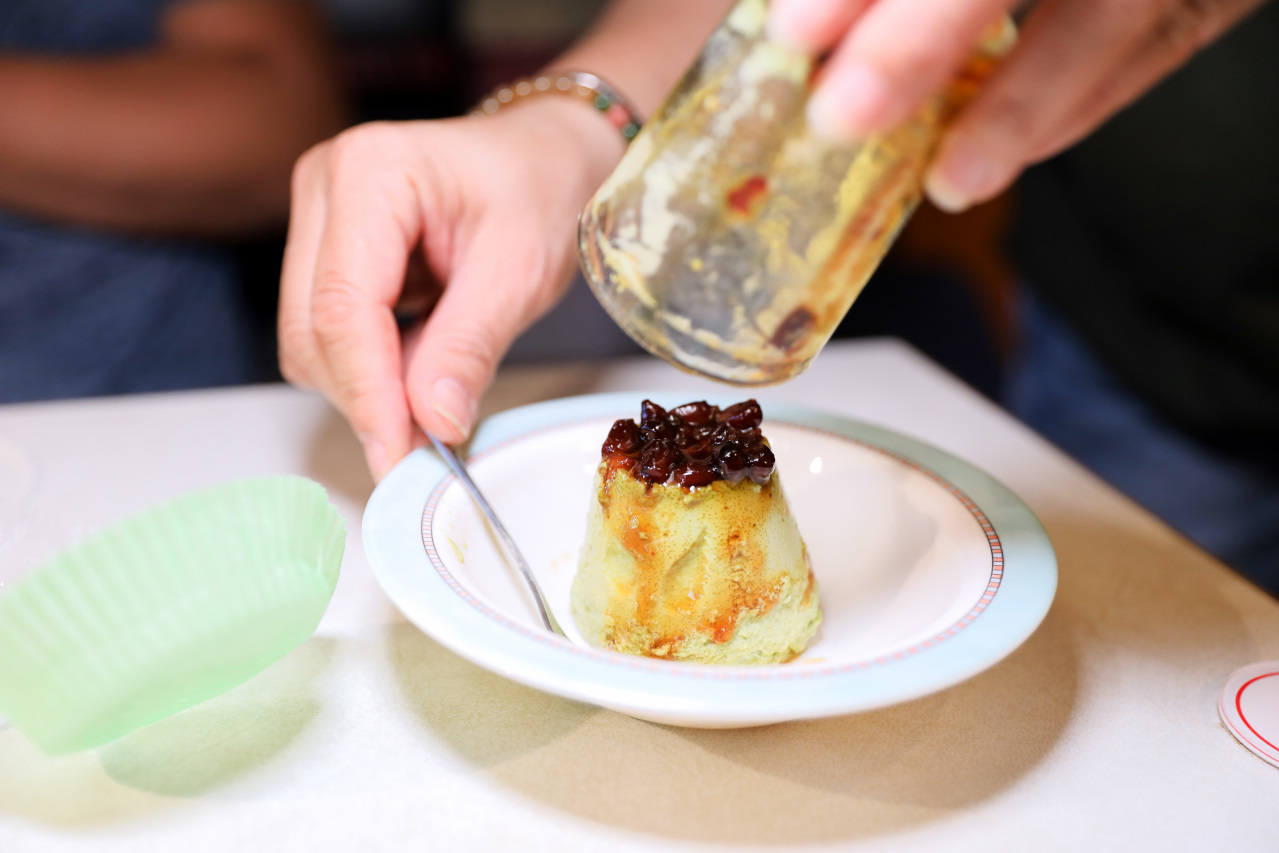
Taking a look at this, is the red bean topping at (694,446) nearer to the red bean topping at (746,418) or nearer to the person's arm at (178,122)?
the red bean topping at (746,418)

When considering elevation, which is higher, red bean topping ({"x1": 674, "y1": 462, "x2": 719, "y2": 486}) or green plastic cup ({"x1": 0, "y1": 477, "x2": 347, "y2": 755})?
red bean topping ({"x1": 674, "y1": 462, "x2": 719, "y2": 486})

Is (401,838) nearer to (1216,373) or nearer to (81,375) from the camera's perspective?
(81,375)

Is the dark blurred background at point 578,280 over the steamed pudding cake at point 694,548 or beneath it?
beneath

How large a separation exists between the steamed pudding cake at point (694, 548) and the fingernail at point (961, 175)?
307 millimetres

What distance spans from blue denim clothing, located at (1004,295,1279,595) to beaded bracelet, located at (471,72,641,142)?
3.23 feet

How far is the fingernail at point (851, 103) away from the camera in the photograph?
49 centimetres

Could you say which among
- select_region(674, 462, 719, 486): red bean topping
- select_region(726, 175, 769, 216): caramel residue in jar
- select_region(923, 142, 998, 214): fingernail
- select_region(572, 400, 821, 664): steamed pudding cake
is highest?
select_region(923, 142, 998, 214): fingernail

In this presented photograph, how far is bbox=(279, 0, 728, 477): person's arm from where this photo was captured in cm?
96

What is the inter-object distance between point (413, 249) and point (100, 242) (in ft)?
2.91

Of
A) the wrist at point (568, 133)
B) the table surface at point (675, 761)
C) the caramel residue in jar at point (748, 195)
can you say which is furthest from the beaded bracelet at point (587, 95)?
the caramel residue in jar at point (748, 195)

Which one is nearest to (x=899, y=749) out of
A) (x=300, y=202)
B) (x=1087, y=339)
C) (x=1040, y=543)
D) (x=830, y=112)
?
(x=1040, y=543)

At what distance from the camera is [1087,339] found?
1.82 meters

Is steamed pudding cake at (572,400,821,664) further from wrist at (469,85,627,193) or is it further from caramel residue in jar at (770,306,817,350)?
wrist at (469,85,627,193)

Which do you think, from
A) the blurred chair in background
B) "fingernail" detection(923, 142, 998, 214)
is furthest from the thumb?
the blurred chair in background
